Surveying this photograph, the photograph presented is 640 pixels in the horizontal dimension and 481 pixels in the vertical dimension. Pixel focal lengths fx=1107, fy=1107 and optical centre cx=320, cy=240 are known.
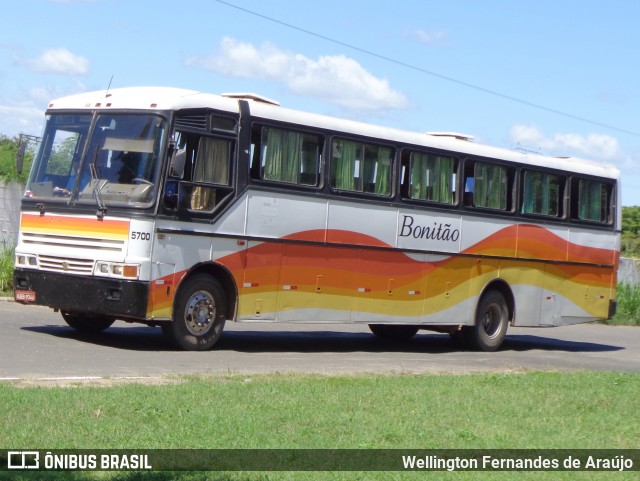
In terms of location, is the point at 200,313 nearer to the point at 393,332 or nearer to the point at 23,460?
the point at 393,332

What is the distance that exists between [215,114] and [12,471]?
8997mm

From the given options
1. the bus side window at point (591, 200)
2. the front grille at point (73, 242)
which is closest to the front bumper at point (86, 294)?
the front grille at point (73, 242)

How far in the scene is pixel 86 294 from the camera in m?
14.5

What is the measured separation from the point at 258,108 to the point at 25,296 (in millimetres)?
4175

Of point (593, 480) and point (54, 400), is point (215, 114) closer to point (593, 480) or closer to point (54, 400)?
point (54, 400)

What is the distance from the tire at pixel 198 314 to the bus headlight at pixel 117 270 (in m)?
0.81

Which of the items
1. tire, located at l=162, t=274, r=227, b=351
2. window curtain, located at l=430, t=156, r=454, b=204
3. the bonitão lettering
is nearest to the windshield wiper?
tire, located at l=162, t=274, r=227, b=351

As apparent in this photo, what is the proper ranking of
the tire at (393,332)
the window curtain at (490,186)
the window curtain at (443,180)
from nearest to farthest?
the window curtain at (443,180), the window curtain at (490,186), the tire at (393,332)

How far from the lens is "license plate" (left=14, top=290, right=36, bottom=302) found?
591 inches

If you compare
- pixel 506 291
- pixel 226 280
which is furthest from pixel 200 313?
pixel 506 291

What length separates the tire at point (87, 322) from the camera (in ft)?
52.6

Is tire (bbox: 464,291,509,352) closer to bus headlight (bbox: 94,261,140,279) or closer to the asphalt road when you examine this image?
the asphalt road

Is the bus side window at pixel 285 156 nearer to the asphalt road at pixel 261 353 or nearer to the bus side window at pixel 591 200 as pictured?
the asphalt road at pixel 261 353

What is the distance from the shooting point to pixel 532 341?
23453mm
